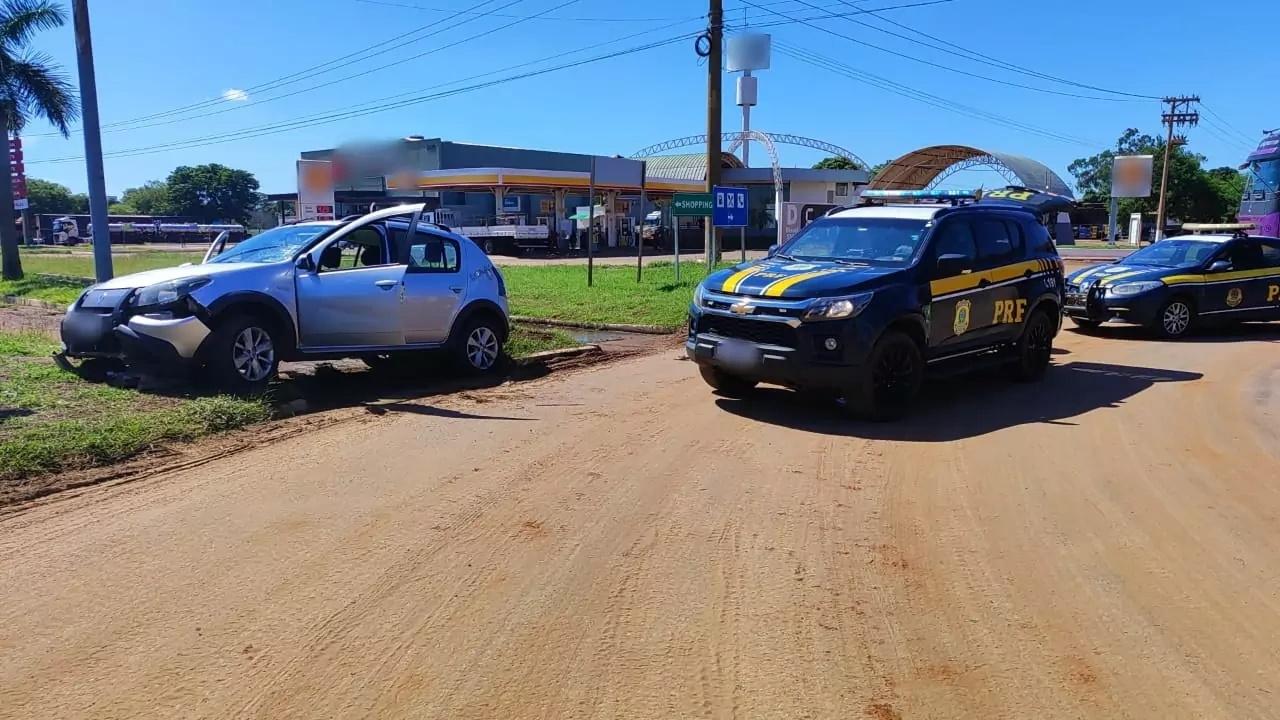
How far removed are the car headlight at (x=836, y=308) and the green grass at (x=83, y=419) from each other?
4632 millimetres

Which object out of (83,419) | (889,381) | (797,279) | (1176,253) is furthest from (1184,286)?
(83,419)

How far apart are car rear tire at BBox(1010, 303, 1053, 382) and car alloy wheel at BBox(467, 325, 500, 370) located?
223 inches

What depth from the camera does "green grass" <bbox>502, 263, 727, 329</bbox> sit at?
51.3 ft

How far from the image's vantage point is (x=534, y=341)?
40.9 ft

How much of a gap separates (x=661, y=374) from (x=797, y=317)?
9.88 ft

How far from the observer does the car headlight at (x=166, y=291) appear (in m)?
8.21

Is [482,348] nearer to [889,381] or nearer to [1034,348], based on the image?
[889,381]

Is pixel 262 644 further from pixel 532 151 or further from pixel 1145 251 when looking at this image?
pixel 532 151

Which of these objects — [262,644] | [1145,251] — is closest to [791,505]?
[262,644]

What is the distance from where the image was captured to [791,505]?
Answer: 18.5ft

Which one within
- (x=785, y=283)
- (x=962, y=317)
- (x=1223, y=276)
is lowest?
(x=962, y=317)

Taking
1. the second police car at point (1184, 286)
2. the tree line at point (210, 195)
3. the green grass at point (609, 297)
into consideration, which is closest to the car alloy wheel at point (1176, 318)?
the second police car at point (1184, 286)

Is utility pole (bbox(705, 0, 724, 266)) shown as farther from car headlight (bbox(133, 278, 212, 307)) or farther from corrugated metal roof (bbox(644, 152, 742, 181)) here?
corrugated metal roof (bbox(644, 152, 742, 181))

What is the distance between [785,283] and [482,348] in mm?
3956
